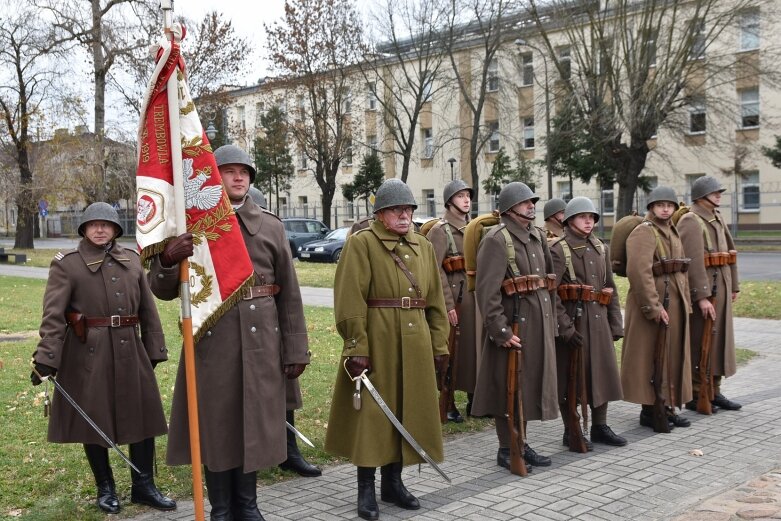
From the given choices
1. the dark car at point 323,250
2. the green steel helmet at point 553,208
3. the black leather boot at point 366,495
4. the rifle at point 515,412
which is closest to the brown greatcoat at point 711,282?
the green steel helmet at point 553,208

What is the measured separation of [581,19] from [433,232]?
2786 centimetres

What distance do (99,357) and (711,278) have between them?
5.88 meters

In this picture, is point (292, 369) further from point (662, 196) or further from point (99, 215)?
point (662, 196)

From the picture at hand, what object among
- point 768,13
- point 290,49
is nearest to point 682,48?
point 768,13

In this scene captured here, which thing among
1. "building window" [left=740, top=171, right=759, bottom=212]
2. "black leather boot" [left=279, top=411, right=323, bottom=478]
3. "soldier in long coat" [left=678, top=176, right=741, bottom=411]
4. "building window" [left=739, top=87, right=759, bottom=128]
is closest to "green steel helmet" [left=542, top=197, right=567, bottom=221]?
"soldier in long coat" [left=678, top=176, right=741, bottom=411]

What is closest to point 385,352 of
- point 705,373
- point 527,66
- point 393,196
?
point 393,196

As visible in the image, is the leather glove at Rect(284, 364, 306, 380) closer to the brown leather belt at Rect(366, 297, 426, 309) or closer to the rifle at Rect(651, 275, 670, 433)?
the brown leather belt at Rect(366, 297, 426, 309)

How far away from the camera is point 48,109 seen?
3978 cm

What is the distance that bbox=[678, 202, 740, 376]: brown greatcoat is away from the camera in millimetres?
8422

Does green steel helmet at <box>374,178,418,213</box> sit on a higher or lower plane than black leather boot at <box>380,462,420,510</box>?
higher

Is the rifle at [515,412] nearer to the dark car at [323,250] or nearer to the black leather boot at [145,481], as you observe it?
the black leather boot at [145,481]

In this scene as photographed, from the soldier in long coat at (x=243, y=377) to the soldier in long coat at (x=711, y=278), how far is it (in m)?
4.66

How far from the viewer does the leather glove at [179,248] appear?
15.2 feet

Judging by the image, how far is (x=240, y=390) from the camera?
5059 millimetres
